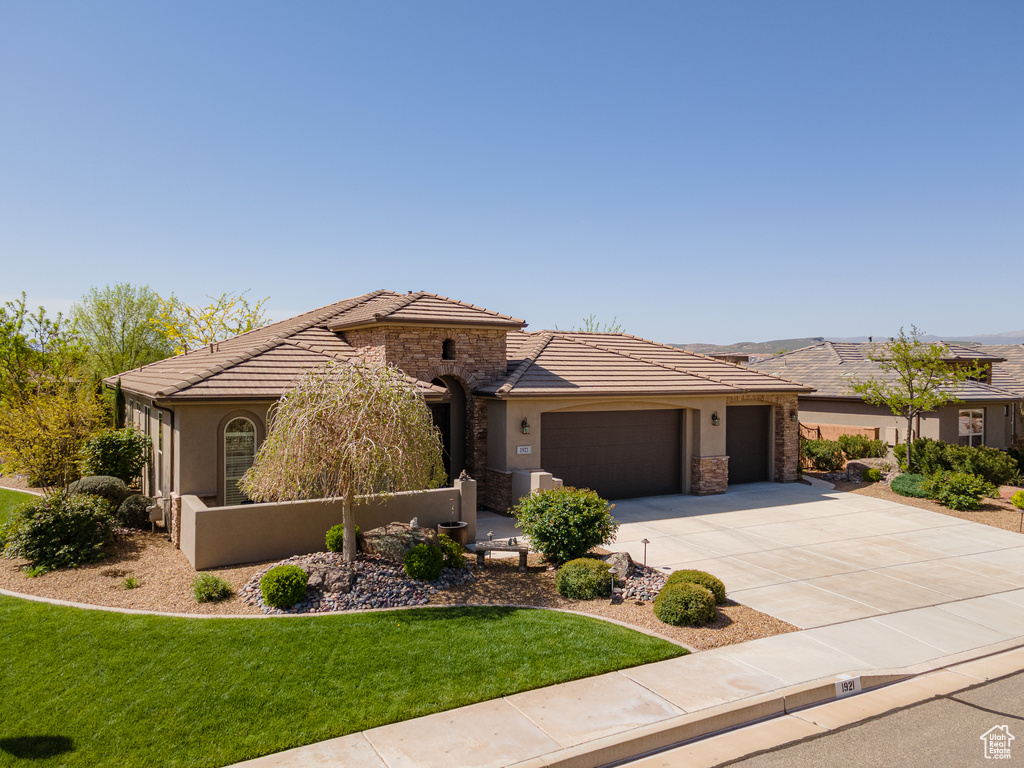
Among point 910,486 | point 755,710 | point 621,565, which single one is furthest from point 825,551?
point 910,486

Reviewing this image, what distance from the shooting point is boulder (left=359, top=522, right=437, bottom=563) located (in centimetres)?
1059

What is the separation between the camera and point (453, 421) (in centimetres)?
1717

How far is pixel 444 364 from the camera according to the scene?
1673 cm

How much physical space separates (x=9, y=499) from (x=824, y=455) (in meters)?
24.2

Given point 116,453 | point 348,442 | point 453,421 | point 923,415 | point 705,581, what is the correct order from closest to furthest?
point 348,442 → point 705,581 → point 116,453 → point 453,421 → point 923,415

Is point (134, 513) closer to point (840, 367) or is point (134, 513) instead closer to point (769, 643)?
point (769, 643)

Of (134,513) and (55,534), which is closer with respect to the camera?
(55,534)

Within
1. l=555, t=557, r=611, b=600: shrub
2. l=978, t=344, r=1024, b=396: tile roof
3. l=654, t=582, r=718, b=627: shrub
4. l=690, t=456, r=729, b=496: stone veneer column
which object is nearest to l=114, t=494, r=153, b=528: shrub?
l=555, t=557, r=611, b=600: shrub

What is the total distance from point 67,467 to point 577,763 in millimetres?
14037

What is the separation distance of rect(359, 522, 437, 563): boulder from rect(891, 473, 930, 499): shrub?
14.1m

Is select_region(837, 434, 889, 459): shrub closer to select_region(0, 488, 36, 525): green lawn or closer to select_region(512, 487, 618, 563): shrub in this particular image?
select_region(512, 487, 618, 563): shrub

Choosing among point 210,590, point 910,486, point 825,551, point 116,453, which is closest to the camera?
point 210,590

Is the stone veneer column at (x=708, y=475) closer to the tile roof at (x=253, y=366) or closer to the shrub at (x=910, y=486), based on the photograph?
the shrub at (x=910, y=486)

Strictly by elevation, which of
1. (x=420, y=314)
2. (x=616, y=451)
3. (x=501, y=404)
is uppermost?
(x=420, y=314)
